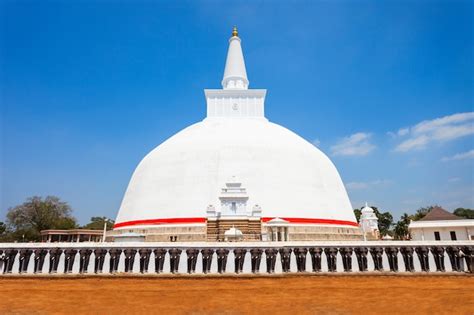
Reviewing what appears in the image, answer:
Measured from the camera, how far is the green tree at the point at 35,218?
41.8m

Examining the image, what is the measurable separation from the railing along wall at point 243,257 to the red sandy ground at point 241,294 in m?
0.84

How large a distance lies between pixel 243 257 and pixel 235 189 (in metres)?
8.93

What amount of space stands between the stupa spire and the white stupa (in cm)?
573

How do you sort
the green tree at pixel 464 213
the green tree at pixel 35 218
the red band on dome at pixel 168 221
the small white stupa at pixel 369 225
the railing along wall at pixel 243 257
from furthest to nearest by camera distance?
the green tree at pixel 464 213
the green tree at pixel 35 218
the small white stupa at pixel 369 225
the red band on dome at pixel 168 221
the railing along wall at pixel 243 257

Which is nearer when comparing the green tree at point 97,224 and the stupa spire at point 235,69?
the stupa spire at point 235,69

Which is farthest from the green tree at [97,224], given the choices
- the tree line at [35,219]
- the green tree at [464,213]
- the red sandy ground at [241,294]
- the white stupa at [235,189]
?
the green tree at [464,213]

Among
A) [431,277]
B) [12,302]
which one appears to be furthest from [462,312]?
[12,302]

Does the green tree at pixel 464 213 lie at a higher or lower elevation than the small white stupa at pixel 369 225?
higher

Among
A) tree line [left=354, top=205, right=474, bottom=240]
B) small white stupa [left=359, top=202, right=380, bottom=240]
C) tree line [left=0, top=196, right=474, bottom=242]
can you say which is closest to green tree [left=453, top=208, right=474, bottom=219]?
tree line [left=354, top=205, right=474, bottom=240]

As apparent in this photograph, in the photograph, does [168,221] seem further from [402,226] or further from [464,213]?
[464,213]

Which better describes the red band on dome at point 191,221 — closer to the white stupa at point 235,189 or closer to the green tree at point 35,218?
the white stupa at point 235,189

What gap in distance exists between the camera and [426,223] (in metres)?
27.2

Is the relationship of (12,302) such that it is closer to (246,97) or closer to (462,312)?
(462,312)

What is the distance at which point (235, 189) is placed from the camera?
21188mm
